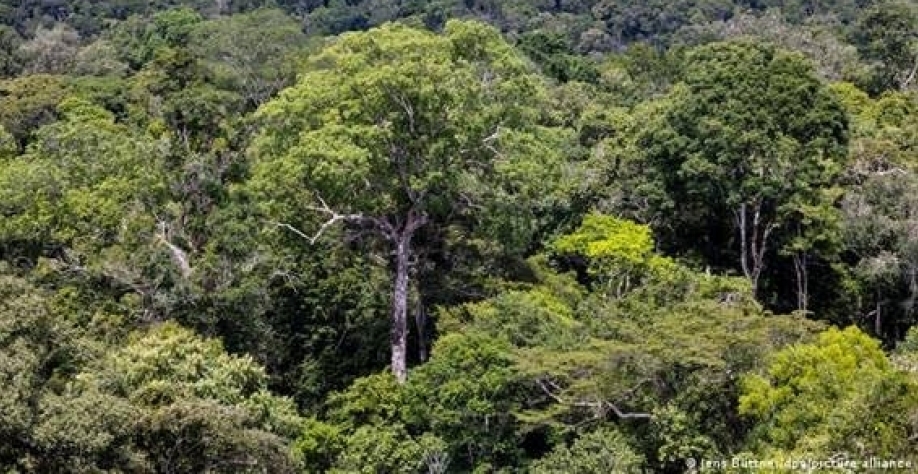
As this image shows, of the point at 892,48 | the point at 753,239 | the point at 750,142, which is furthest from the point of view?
the point at 892,48

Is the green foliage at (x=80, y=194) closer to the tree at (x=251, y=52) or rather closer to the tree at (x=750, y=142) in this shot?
the tree at (x=750, y=142)

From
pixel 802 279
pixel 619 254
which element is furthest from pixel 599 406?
pixel 802 279

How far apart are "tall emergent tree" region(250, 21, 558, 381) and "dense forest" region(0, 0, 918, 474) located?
0.06m

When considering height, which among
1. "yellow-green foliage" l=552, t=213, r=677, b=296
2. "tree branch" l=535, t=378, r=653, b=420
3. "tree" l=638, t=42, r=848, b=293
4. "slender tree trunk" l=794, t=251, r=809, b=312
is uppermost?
"tree" l=638, t=42, r=848, b=293

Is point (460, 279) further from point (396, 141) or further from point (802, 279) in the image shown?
point (802, 279)

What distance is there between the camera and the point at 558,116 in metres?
34.9

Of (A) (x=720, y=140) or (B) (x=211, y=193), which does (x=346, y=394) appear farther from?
(A) (x=720, y=140)

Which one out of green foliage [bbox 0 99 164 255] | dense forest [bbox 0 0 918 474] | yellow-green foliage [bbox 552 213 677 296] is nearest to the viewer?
dense forest [bbox 0 0 918 474]

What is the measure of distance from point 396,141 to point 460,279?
11.9 feet

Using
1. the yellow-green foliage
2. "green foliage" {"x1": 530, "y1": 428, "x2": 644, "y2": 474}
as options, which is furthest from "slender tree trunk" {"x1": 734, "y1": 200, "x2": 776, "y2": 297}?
"green foliage" {"x1": 530, "y1": 428, "x2": 644, "y2": 474}

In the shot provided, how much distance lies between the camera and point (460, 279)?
75.2ft

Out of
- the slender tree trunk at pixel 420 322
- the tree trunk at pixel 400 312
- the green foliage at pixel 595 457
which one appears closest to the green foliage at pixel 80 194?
the tree trunk at pixel 400 312

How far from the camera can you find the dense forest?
15148mm

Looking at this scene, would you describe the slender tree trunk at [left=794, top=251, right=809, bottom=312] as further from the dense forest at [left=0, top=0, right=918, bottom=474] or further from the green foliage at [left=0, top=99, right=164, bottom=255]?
the green foliage at [left=0, top=99, right=164, bottom=255]
